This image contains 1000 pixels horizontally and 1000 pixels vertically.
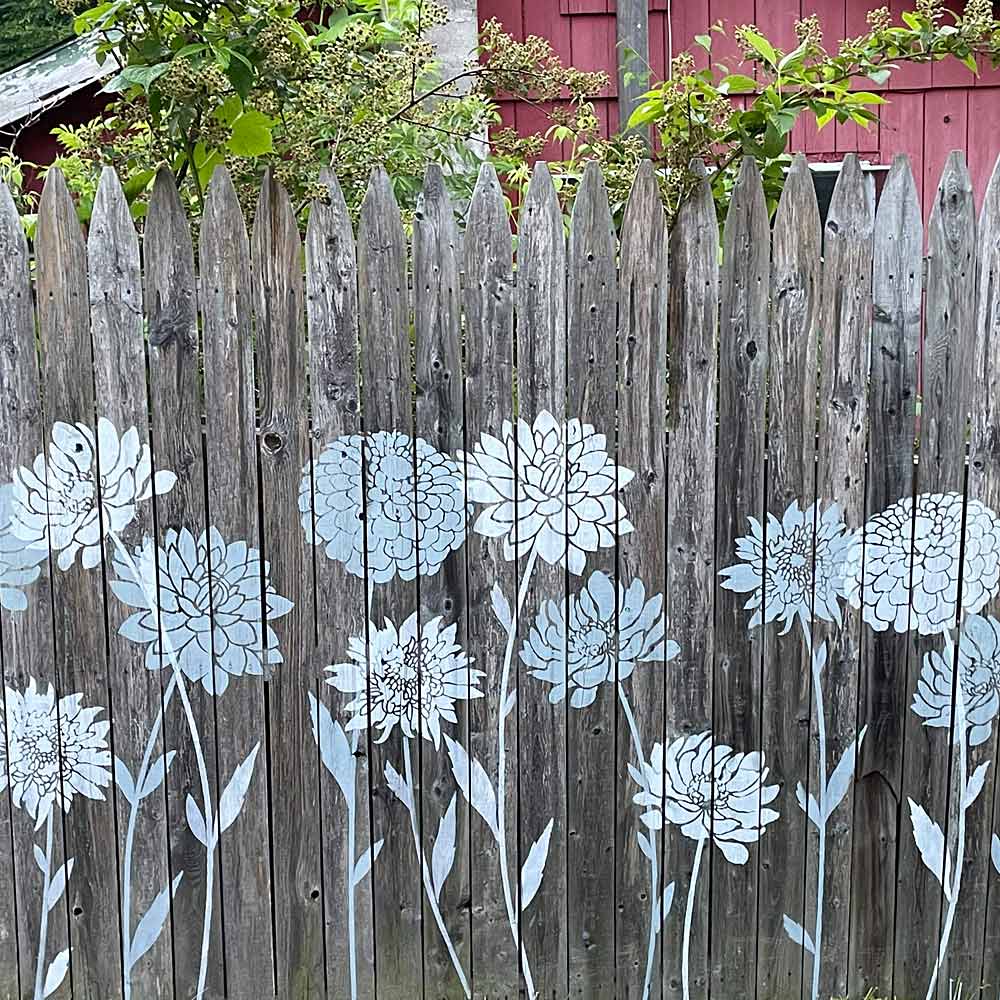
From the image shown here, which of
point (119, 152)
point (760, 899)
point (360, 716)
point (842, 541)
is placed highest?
point (119, 152)

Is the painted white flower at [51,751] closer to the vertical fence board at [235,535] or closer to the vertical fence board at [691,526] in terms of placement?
the vertical fence board at [235,535]

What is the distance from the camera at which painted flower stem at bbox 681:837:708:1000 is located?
3.05 meters

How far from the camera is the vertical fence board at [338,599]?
112 inches

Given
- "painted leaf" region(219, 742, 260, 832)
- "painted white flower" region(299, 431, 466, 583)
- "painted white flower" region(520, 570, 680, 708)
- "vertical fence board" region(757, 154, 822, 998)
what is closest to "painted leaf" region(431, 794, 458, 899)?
"painted white flower" region(520, 570, 680, 708)

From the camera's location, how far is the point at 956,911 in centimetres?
312

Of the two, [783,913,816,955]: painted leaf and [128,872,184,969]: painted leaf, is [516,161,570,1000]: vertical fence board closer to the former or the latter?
[783,913,816,955]: painted leaf

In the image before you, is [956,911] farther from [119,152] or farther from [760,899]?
[119,152]

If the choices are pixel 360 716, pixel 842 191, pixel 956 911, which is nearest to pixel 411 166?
pixel 842 191

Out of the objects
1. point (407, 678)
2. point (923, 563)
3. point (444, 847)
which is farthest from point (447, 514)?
point (923, 563)

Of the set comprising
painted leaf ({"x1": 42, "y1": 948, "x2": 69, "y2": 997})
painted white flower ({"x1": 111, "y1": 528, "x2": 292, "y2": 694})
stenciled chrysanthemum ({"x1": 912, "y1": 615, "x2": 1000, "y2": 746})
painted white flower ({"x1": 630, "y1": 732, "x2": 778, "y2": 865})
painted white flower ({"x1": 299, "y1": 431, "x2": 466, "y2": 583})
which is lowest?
painted leaf ({"x1": 42, "y1": 948, "x2": 69, "y2": 997})

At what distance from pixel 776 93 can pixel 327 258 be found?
128 centimetres

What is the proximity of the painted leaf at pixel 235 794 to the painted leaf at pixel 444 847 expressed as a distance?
1.63ft

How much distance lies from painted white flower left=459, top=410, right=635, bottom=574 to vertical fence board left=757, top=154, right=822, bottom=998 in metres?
0.41

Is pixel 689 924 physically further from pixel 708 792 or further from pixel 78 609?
pixel 78 609
